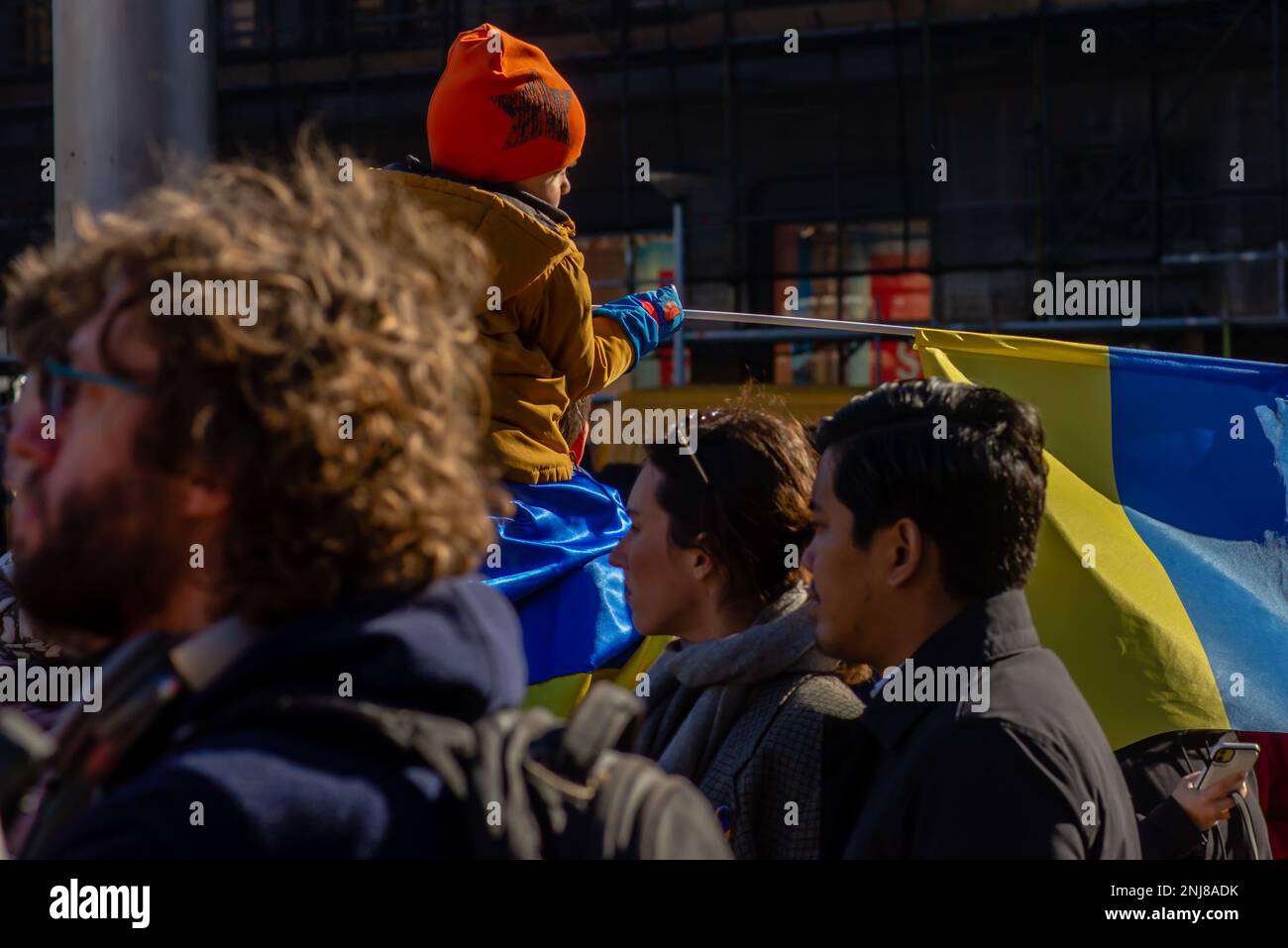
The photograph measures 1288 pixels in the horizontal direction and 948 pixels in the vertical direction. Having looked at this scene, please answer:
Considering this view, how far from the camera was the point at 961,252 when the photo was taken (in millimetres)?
14523

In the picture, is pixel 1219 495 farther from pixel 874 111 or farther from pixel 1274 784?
pixel 874 111

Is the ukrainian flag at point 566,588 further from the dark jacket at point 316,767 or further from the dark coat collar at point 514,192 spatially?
the dark jacket at point 316,767

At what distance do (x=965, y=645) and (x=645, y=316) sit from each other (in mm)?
1410

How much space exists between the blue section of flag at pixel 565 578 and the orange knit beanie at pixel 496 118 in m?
0.64

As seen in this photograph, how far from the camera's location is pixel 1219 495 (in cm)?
367

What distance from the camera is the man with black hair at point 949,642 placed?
2203 millimetres

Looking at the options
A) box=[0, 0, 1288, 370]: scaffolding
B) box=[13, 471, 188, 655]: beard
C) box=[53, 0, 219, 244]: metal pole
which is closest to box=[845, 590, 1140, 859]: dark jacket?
box=[13, 471, 188, 655]: beard

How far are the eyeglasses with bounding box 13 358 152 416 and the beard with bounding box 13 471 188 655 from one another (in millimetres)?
73

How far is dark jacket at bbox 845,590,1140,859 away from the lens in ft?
7.15

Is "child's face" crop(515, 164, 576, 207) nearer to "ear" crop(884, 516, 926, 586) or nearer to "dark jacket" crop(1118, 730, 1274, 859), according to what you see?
"ear" crop(884, 516, 926, 586)

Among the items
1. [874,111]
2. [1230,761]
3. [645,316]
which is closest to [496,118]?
[645,316]
